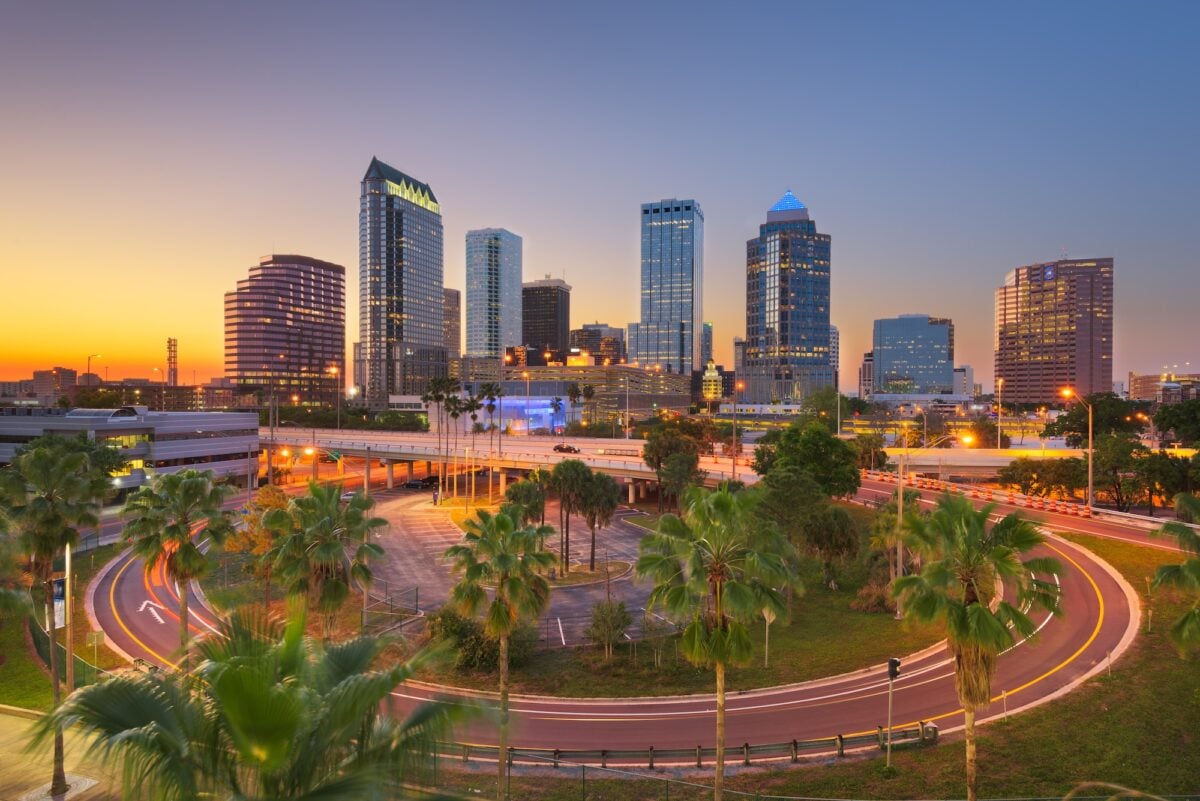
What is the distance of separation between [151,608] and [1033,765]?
44398mm

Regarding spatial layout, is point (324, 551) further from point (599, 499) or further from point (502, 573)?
point (599, 499)

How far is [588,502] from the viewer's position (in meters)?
46.8

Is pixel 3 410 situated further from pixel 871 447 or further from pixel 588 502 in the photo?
pixel 871 447

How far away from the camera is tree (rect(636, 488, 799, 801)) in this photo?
16.1m

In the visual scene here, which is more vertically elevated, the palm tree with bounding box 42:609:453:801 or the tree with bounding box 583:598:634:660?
the palm tree with bounding box 42:609:453:801

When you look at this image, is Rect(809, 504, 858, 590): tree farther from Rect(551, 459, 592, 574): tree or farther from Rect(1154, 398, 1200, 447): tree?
Rect(1154, 398, 1200, 447): tree

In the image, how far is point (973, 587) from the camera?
16.1 m

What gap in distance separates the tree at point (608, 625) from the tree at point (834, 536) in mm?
15637

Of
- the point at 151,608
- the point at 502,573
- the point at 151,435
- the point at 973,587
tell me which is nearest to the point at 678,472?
the point at 151,608

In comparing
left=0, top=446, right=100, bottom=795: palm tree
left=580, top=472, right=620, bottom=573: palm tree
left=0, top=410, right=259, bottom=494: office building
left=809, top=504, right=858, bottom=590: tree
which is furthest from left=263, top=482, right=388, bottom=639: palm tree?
left=0, top=410, right=259, bottom=494: office building

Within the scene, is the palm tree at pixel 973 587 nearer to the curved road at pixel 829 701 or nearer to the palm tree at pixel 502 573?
the curved road at pixel 829 701

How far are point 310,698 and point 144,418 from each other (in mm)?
92091

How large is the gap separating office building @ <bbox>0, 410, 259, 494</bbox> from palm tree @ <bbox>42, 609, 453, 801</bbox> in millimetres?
70906

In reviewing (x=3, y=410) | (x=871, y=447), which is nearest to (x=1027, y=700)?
(x=871, y=447)
